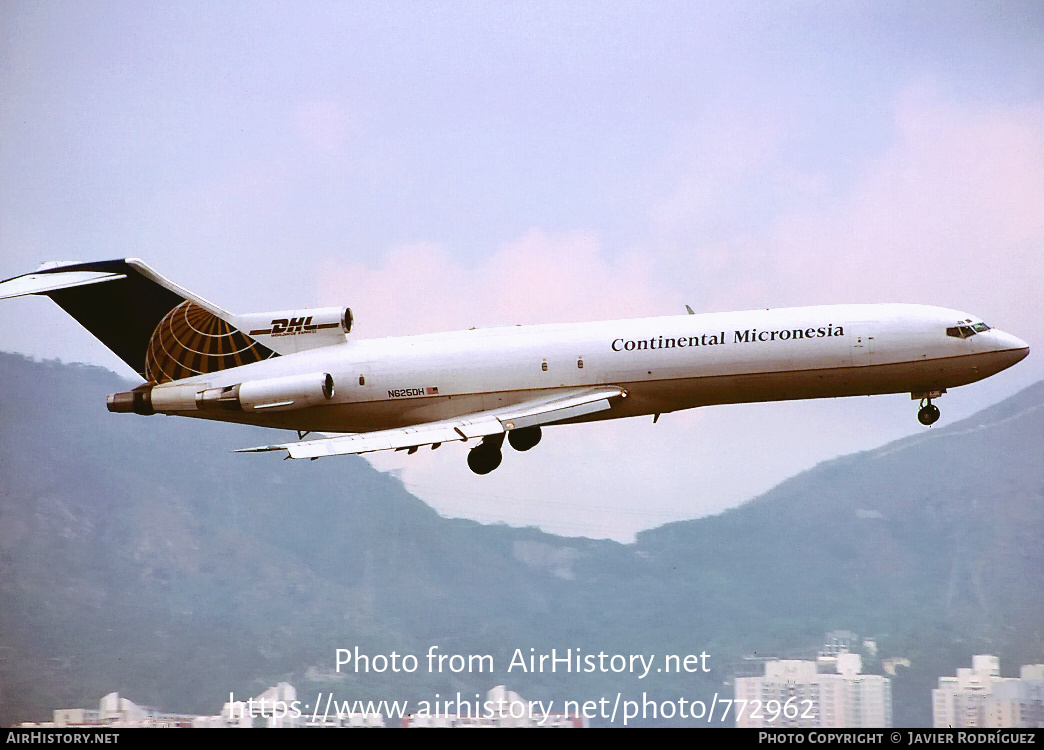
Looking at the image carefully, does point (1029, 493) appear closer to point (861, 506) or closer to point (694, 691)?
point (861, 506)

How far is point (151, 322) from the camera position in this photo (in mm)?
32250

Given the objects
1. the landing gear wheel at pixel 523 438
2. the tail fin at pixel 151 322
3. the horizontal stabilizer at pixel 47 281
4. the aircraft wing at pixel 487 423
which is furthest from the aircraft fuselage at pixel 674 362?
the horizontal stabilizer at pixel 47 281

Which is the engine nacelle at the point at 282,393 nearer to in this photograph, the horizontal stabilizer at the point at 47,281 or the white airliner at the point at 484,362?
the white airliner at the point at 484,362

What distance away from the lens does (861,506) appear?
4144cm

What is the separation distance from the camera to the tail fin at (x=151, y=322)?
31969mm

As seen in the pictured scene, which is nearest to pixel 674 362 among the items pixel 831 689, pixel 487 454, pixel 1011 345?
pixel 487 454

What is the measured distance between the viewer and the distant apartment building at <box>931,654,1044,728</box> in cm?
3183

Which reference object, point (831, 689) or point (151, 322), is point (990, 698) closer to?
point (831, 689)

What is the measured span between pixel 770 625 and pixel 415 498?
11209mm
